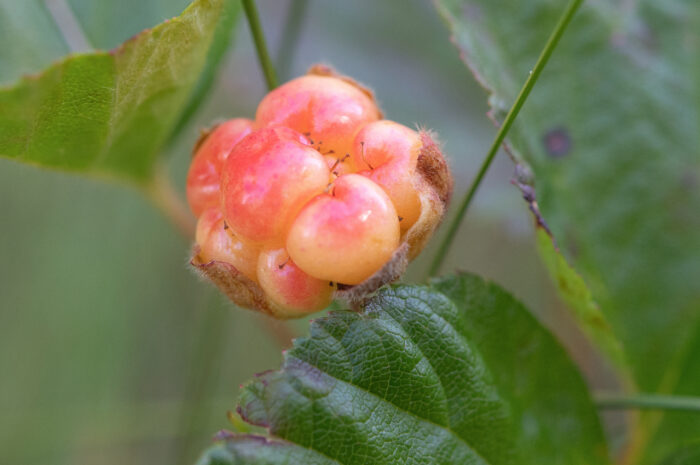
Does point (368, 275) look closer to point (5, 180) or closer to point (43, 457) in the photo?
point (43, 457)

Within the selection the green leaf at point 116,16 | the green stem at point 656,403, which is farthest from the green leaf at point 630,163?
the green leaf at point 116,16

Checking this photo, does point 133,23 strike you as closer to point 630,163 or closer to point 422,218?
point 422,218

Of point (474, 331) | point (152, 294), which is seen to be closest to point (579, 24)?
point (474, 331)

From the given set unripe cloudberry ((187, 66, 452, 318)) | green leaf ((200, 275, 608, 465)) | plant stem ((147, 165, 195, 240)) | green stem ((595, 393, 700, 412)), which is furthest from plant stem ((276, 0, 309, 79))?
A: green stem ((595, 393, 700, 412))

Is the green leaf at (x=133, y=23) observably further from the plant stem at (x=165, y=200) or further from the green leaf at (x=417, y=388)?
the green leaf at (x=417, y=388)

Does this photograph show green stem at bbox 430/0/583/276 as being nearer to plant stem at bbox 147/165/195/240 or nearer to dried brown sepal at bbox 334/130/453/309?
dried brown sepal at bbox 334/130/453/309

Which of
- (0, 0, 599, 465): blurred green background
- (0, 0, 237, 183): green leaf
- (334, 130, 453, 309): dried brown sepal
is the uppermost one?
(0, 0, 237, 183): green leaf
